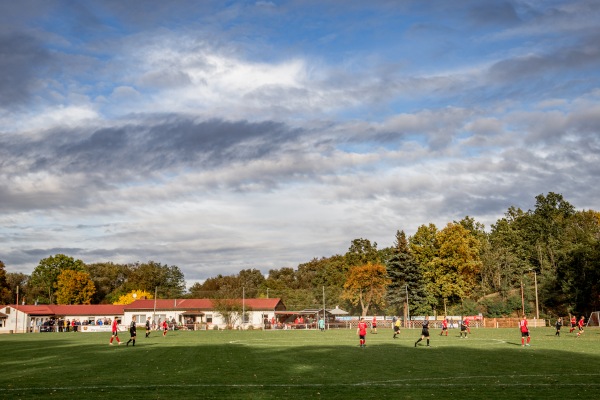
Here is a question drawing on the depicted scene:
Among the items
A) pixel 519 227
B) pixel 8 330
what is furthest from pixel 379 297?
pixel 8 330

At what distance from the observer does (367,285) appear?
110875mm

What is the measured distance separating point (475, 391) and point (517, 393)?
3.81 ft

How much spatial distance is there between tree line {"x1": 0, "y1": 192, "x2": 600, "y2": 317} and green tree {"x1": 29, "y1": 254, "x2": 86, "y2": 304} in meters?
0.23

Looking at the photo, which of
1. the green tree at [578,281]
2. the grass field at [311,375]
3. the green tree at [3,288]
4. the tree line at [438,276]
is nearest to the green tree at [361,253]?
the tree line at [438,276]

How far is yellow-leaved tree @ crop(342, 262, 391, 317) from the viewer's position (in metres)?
110

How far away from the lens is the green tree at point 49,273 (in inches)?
5389

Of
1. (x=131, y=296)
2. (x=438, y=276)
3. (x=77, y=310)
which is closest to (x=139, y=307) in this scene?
(x=77, y=310)

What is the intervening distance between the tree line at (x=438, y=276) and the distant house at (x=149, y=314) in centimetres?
378

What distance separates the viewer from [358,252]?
460 feet

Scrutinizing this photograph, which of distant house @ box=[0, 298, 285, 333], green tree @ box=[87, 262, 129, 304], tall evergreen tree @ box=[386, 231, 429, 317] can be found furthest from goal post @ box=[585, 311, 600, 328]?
green tree @ box=[87, 262, 129, 304]

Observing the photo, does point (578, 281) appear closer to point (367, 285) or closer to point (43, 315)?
point (367, 285)

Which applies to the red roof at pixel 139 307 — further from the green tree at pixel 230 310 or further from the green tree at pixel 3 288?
the green tree at pixel 3 288

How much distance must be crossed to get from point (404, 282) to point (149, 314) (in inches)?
1740

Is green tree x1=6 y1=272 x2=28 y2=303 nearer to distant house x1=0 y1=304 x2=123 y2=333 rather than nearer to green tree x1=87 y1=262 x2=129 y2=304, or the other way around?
green tree x1=87 y1=262 x2=129 y2=304
